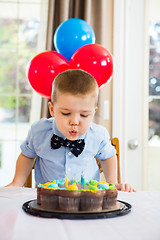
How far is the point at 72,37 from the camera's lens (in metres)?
2.23

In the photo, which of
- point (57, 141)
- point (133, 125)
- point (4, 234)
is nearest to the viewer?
point (4, 234)

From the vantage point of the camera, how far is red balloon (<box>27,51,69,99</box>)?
2.12m

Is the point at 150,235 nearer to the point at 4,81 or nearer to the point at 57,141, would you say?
the point at 57,141

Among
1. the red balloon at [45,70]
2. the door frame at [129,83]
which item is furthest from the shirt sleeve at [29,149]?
the door frame at [129,83]

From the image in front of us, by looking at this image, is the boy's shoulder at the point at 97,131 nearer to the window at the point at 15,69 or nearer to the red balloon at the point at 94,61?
the red balloon at the point at 94,61

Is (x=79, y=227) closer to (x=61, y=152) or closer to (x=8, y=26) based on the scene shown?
(x=61, y=152)

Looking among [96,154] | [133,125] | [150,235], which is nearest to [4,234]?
[150,235]

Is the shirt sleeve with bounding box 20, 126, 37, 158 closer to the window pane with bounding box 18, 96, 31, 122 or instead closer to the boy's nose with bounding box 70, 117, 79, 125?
the boy's nose with bounding box 70, 117, 79, 125

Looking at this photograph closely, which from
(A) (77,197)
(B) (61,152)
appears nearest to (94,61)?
(B) (61,152)

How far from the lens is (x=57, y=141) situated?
5.13ft

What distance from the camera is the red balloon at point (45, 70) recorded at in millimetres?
2119

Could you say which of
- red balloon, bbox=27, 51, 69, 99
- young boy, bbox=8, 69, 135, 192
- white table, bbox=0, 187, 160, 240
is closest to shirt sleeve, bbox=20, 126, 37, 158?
young boy, bbox=8, 69, 135, 192

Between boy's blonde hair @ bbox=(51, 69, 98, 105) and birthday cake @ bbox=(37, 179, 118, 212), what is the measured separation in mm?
418

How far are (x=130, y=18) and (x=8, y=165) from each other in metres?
1.60
